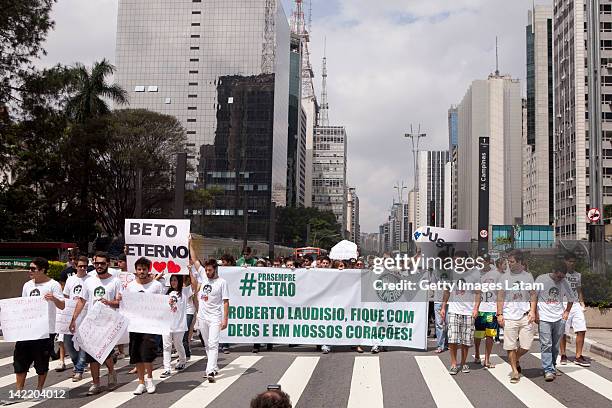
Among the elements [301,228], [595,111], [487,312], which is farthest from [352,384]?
[301,228]

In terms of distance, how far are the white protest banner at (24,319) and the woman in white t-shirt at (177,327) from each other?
1.80 m

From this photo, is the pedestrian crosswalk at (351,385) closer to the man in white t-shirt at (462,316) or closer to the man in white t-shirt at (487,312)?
the man in white t-shirt at (462,316)

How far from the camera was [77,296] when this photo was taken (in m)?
9.20

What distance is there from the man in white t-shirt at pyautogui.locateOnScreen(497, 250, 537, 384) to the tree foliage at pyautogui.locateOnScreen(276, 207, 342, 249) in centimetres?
10913

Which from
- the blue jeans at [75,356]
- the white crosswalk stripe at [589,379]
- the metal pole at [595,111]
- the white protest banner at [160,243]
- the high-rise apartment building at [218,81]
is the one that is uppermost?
the high-rise apartment building at [218,81]

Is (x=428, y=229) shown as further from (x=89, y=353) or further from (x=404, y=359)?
(x=89, y=353)

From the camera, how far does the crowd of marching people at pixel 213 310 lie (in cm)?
864

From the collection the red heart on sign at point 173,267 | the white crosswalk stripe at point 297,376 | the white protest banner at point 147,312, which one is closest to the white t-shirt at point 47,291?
the white protest banner at point 147,312

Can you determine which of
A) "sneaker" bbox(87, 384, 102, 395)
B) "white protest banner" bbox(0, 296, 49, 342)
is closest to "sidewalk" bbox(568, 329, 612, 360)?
"sneaker" bbox(87, 384, 102, 395)

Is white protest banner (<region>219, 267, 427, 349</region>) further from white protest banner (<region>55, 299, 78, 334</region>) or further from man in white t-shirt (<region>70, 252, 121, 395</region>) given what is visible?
man in white t-shirt (<region>70, 252, 121, 395</region>)

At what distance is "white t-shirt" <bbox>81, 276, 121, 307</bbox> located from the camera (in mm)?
8984

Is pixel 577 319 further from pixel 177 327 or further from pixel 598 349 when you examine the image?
pixel 177 327

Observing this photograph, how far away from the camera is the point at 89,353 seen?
8.42 meters

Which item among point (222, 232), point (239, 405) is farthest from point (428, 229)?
point (222, 232)
